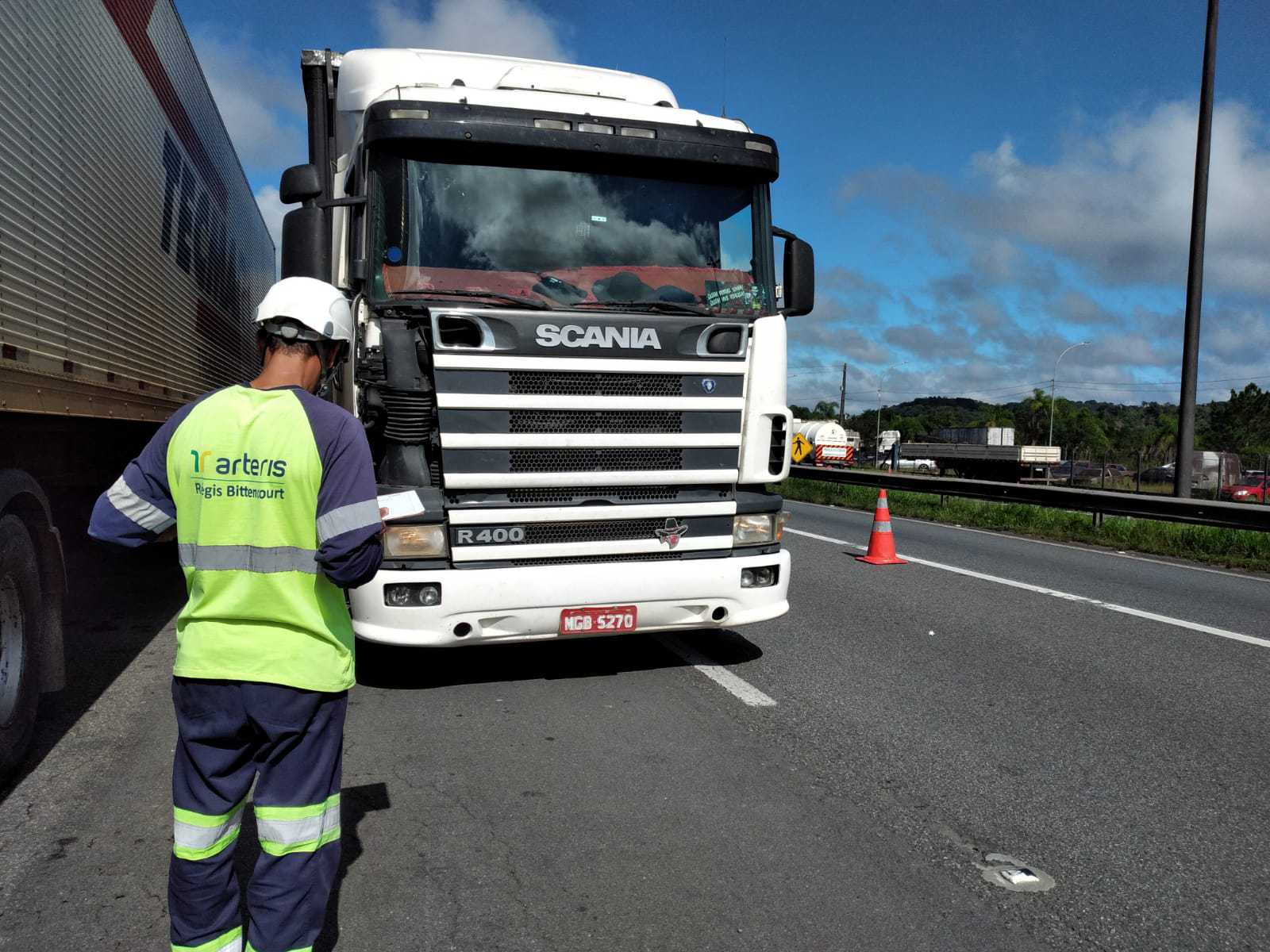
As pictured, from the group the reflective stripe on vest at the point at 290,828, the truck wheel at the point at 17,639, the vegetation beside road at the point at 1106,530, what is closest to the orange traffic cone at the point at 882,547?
the vegetation beside road at the point at 1106,530

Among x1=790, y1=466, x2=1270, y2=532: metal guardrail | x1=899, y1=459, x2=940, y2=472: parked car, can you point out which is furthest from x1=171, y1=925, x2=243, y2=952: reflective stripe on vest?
x1=899, y1=459, x2=940, y2=472: parked car

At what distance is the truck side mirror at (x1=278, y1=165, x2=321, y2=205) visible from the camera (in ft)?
18.3

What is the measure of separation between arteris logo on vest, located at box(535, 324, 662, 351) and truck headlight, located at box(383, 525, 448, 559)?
1.07 meters

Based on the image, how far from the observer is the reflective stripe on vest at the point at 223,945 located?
252 centimetres

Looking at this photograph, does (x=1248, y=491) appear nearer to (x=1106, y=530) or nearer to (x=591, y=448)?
(x=1106, y=530)

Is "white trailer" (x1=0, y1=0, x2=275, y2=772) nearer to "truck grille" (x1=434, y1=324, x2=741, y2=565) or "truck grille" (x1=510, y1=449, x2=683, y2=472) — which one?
"truck grille" (x1=434, y1=324, x2=741, y2=565)

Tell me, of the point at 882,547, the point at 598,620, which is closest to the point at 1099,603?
the point at 882,547

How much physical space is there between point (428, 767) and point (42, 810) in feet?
→ 4.82

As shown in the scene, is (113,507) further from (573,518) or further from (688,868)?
(573,518)

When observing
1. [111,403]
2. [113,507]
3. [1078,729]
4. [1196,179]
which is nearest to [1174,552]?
[1196,179]

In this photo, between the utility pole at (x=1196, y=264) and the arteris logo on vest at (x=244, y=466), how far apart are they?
16048mm

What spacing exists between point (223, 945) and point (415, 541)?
2.69 meters

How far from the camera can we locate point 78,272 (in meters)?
4.93

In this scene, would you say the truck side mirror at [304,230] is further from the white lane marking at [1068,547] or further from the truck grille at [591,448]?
the white lane marking at [1068,547]
